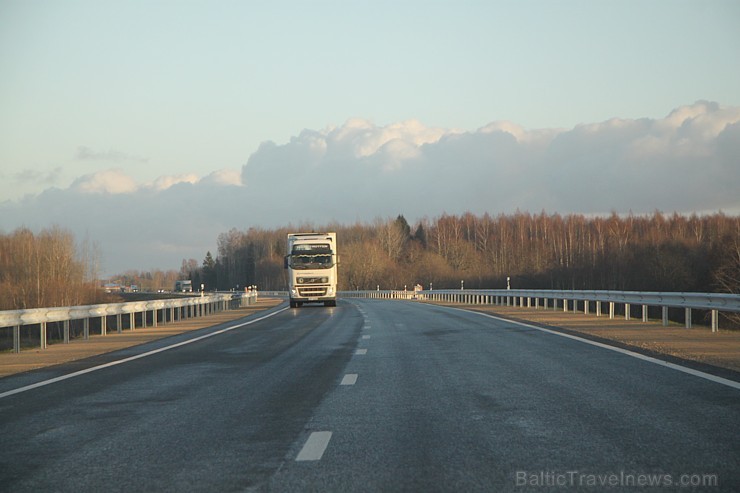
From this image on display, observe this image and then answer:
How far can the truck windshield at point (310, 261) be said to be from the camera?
157ft

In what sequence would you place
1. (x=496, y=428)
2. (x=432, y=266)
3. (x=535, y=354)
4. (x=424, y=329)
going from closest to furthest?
(x=496, y=428) < (x=535, y=354) < (x=424, y=329) < (x=432, y=266)

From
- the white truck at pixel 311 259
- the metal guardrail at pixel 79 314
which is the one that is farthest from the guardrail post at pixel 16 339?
the white truck at pixel 311 259

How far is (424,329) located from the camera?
24.6m

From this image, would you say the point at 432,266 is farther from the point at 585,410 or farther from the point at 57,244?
the point at 585,410

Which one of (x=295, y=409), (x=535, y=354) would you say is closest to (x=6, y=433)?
(x=295, y=409)

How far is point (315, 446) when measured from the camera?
7.26 m

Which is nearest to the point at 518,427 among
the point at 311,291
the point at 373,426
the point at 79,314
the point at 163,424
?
the point at 373,426

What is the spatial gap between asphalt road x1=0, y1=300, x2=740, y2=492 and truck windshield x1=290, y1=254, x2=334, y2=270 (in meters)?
32.5

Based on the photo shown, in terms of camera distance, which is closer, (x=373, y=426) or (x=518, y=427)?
(x=518, y=427)

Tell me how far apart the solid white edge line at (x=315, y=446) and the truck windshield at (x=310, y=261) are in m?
40.1

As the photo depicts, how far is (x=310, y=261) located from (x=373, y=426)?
39897 mm

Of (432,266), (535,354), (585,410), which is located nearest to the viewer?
(585,410)

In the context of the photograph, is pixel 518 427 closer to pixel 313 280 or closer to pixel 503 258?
pixel 313 280

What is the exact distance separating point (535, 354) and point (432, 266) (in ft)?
402
